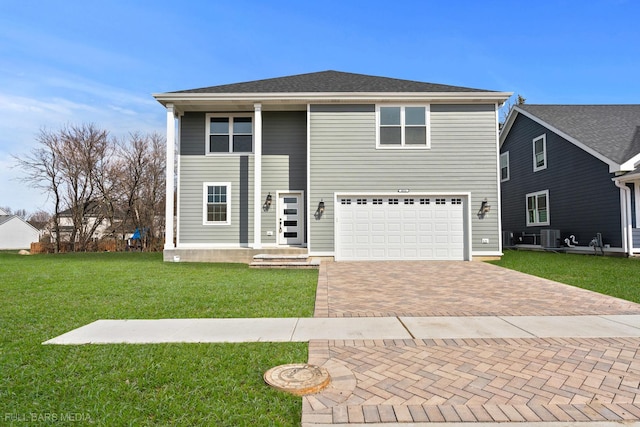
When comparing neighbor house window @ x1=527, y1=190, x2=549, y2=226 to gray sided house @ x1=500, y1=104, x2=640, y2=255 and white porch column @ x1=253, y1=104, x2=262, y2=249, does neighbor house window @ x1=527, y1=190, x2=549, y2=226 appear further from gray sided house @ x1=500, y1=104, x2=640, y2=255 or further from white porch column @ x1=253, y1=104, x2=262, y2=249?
white porch column @ x1=253, y1=104, x2=262, y2=249

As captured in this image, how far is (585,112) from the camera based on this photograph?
16.4 meters

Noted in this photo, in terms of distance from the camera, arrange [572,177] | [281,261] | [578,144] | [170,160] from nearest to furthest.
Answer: [281,261] → [170,160] → [578,144] → [572,177]

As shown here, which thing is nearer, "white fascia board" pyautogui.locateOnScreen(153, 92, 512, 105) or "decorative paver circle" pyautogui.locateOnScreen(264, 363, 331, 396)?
"decorative paver circle" pyautogui.locateOnScreen(264, 363, 331, 396)

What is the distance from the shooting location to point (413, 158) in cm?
1209

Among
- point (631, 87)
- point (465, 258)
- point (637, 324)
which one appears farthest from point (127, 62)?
point (631, 87)

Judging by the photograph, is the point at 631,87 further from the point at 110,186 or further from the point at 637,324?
the point at 110,186

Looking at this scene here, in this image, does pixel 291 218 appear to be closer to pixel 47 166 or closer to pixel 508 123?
pixel 508 123

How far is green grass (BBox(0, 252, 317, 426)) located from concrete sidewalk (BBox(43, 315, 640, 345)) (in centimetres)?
25

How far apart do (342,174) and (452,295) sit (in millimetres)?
6736

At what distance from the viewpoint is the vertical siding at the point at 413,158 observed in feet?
39.3

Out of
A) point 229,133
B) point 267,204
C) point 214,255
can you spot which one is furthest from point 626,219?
point 229,133

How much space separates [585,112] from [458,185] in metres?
9.94

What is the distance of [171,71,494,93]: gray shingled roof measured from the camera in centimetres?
1218

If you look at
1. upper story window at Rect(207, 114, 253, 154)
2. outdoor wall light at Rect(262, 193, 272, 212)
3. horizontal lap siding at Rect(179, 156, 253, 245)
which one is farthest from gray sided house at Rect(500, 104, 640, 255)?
upper story window at Rect(207, 114, 253, 154)
